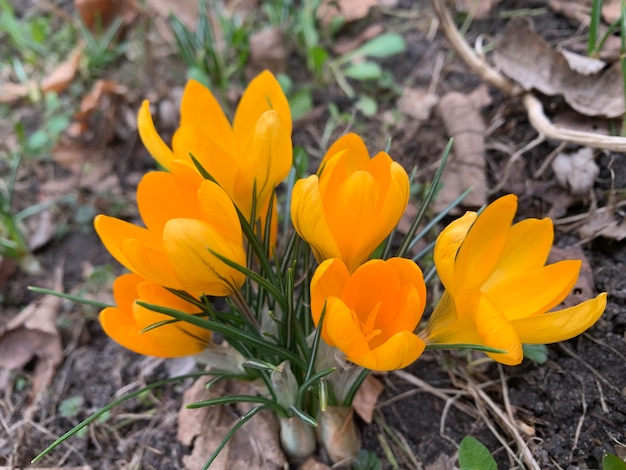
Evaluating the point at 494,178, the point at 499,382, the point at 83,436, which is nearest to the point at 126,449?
the point at 83,436

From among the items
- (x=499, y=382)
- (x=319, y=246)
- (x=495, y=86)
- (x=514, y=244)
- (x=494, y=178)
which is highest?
(x=319, y=246)

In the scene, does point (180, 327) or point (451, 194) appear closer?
point (180, 327)

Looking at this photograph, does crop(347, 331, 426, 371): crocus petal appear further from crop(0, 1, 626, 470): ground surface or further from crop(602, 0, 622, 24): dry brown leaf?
crop(602, 0, 622, 24): dry brown leaf

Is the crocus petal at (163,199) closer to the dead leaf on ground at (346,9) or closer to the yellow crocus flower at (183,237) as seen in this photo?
the yellow crocus flower at (183,237)

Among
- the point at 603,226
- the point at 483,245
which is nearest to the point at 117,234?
the point at 483,245

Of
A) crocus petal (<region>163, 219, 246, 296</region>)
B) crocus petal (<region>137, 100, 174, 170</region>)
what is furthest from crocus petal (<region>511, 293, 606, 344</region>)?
crocus petal (<region>137, 100, 174, 170</region>)

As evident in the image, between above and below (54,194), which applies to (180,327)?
above

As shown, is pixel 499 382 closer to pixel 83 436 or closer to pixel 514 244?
pixel 514 244
